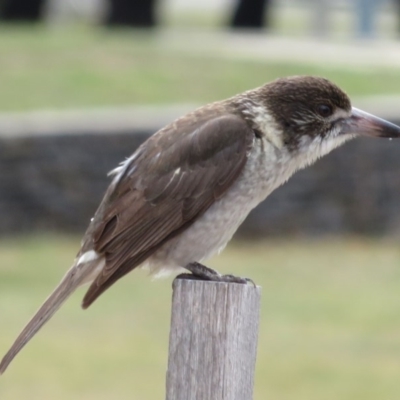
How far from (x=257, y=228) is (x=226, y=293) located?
11.1 metres

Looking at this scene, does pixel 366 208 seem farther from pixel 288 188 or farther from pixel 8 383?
pixel 8 383

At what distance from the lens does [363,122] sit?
6.18 m

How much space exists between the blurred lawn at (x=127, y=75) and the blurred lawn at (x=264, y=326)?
Answer: 3688 mm

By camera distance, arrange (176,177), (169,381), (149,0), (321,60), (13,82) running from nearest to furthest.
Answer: (169,381), (176,177), (13,82), (321,60), (149,0)

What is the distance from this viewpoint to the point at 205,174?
5887 millimetres

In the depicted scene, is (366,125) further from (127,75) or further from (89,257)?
(127,75)

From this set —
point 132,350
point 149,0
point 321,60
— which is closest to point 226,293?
point 132,350

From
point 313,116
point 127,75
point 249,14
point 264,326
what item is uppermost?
point 249,14

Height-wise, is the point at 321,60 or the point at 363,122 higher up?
the point at 321,60

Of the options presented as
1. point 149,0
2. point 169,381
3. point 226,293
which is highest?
point 149,0

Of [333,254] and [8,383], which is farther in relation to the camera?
[333,254]

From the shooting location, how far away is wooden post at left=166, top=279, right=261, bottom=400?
14.5 feet

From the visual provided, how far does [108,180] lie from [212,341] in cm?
1086

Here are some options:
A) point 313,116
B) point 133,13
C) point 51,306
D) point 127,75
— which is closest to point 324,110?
point 313,116
